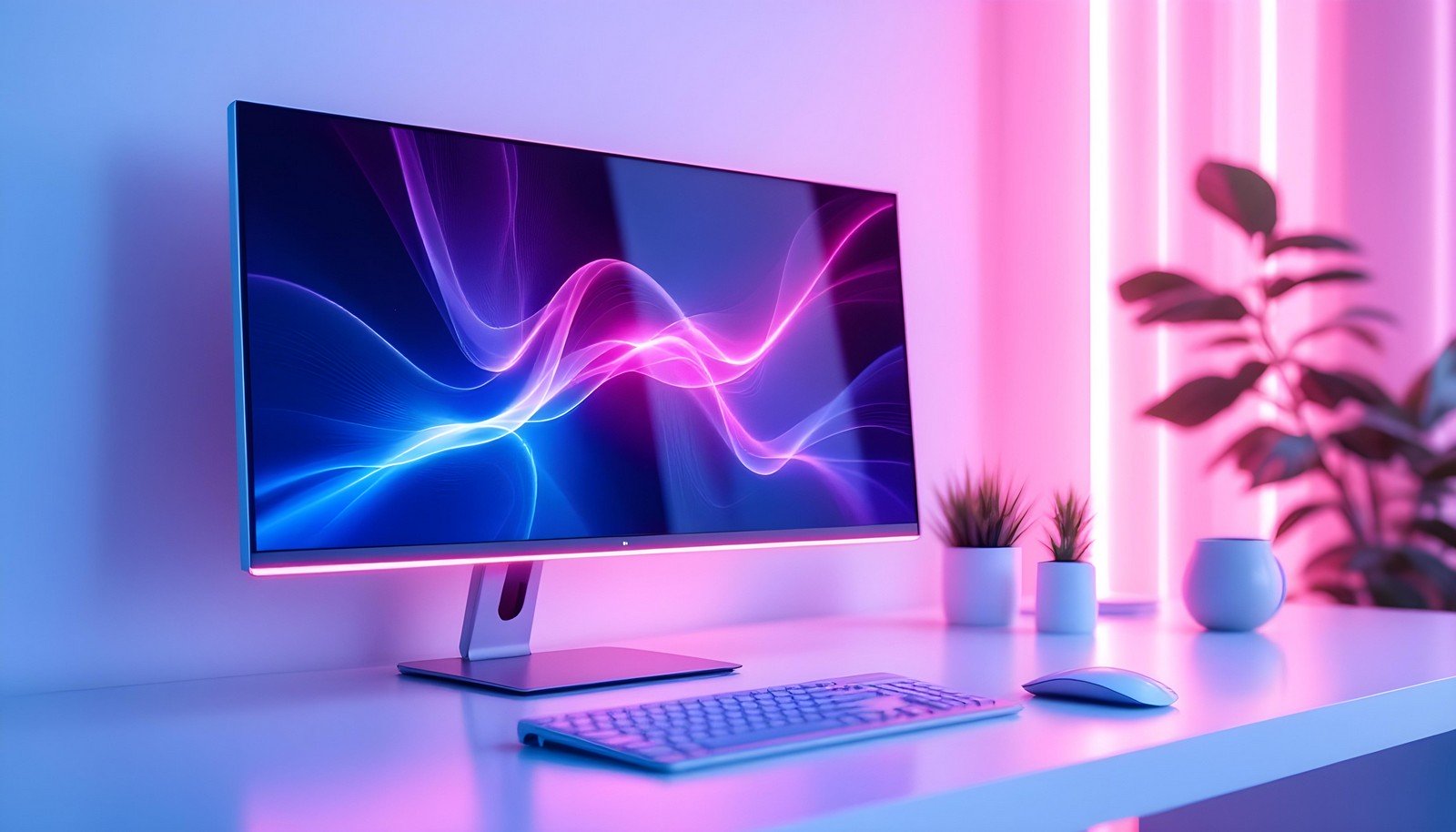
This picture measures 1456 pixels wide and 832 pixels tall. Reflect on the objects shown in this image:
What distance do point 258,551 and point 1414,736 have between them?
1.00m

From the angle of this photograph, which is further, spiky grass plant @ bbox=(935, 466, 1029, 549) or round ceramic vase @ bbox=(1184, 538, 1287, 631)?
spiky grass plant @ bbox=(935, 466, 1029, 549)

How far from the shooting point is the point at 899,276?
5.10 ft

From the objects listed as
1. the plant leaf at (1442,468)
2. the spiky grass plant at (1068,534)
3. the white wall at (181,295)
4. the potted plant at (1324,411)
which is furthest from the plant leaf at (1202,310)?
the white wall at (181,295)

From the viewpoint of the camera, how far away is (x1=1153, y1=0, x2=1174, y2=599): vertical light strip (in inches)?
80.4

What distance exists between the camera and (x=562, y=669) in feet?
3.84

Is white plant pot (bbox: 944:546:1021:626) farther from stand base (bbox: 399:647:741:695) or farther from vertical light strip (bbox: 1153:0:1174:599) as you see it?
vertical light strip (bbox: 1153:0:1174:599)

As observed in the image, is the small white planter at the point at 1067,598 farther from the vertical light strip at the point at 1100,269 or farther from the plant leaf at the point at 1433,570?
the plant leaf at the point at 1433,570

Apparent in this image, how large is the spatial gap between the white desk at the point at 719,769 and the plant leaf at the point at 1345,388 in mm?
684

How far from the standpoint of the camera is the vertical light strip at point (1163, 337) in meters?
2.04

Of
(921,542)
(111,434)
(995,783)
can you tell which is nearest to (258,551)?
(111,434)

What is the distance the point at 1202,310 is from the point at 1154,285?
9cm

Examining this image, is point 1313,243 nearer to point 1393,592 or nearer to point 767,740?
point 1393,592

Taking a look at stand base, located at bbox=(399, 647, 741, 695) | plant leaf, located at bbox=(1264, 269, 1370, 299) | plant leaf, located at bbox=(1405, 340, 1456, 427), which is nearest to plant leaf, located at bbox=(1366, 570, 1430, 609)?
plant leaf, located at bbox=(1405, 340, 1456, 427)

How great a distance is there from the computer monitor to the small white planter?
0.62 ft
